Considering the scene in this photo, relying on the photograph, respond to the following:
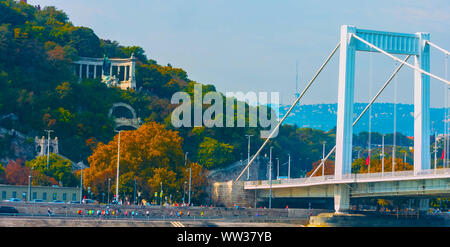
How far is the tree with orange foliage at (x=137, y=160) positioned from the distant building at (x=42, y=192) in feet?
10.0

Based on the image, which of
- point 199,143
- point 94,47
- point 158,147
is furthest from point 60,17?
point 158,147

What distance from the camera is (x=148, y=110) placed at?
140375 millimetres

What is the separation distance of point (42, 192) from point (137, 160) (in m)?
11.8

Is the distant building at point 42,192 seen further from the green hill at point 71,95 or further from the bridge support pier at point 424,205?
the bridge support pier at point 424,205

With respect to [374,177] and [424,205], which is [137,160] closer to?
[424,205]

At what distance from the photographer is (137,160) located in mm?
102625

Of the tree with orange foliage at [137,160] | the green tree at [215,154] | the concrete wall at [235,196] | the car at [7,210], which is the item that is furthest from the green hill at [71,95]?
the car at [7,210]

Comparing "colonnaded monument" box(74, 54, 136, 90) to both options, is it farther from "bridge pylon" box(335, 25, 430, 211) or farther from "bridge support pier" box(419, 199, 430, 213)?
"bridge support pier" box(419, 199, 430, 213)

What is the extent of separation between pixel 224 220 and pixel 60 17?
293ft

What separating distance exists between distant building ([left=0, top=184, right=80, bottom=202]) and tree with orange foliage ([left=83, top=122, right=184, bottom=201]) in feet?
10.0

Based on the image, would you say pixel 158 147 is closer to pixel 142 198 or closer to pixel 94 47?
pixel 142 198

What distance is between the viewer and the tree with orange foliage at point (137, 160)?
10056 cm
